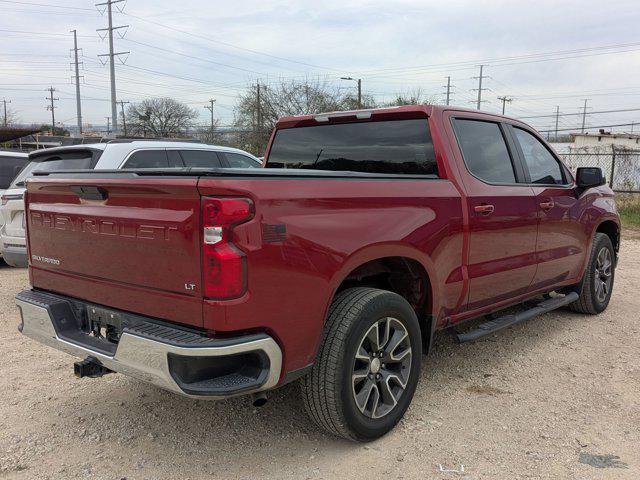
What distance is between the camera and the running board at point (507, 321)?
383cm

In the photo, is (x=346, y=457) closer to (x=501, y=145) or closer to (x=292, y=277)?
(x=292, y=277)

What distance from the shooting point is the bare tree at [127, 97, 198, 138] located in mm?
66562

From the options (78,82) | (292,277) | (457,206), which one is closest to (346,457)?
(292,277)

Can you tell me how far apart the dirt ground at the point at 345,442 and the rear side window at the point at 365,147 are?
164 centimetres

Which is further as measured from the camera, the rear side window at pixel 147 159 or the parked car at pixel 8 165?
the parked car at pixel 8 165

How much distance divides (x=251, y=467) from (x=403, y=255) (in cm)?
146

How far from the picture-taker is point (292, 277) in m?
2.58

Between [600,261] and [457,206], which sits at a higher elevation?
[457,206]

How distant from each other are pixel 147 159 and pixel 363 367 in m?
4.15

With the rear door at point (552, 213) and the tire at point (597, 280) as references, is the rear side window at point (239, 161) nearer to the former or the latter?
the rear door at point (552, 213)

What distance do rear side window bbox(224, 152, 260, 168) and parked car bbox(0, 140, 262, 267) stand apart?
1 cm

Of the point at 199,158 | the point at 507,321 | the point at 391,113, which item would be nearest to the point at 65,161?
the point at 199,158

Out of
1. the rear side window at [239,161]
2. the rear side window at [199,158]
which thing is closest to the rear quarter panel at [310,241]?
the rear side window at [199,158]

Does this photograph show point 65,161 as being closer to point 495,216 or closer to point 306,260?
point 306,260
